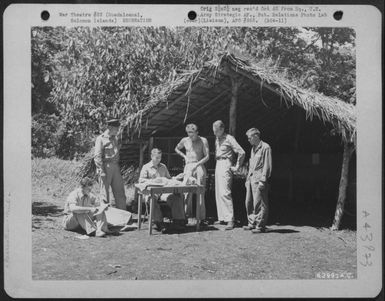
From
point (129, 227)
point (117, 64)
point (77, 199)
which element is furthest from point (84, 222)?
point (117, 64)

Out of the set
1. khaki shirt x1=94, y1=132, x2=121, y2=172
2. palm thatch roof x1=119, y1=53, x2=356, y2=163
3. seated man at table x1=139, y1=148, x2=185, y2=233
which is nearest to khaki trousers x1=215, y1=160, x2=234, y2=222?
seated man at table x1=139, y1=148, x2=185, y2=233

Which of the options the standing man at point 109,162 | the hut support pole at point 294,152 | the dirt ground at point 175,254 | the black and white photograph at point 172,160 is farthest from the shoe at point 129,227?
the hut support pole at point 294,152

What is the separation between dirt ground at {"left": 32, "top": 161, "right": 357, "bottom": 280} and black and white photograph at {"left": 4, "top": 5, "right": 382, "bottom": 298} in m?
0.02

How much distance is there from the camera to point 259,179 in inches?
221

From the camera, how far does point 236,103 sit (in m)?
6.72

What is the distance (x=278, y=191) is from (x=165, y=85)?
11.9 ft

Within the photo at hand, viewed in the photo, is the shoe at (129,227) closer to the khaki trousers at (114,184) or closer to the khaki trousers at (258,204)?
the khaki trousers at (114,184)

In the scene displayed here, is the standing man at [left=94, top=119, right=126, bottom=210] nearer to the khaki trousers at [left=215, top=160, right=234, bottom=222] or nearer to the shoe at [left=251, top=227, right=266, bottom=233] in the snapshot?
the khaki trousers at [left=215, top=160, right=234, bottom=222]

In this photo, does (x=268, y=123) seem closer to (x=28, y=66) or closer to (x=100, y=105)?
(x=100, y=105)

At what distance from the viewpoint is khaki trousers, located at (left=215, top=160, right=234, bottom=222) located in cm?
601

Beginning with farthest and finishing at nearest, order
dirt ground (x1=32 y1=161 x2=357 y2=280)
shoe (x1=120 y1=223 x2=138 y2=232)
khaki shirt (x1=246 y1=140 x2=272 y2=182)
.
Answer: shoe (x1=120 y1=223 x2=138 y2=232) → khaki shirt (x1=246 y1=140 x2=272 y2=182) → dirt ground (x1=32 y1=161 x2=357 y2=280)

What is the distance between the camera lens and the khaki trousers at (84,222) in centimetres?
542

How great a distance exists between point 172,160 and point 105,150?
81.4 inches

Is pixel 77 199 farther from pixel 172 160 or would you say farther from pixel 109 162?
pixel 172 160
